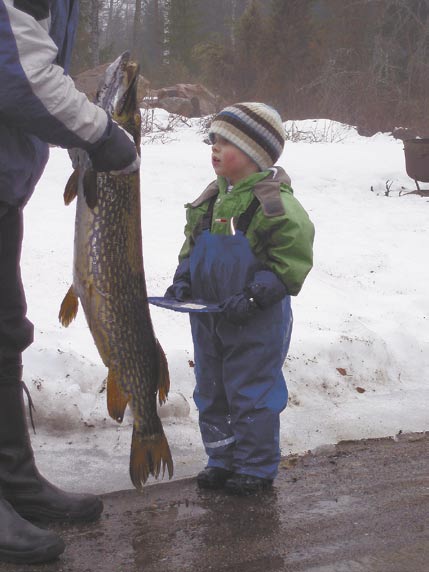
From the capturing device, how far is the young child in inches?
145

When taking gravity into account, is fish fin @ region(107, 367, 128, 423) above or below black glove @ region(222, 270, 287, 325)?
below

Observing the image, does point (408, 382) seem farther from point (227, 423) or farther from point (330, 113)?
point (330, 113)

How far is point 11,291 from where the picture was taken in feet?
10.6

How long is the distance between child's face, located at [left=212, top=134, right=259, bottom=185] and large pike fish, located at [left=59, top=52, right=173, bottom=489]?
679mm

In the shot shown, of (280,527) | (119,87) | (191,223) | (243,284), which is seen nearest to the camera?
(119,87)

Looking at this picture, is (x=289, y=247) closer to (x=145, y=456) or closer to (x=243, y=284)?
(x=243, y=284)

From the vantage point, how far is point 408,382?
18.5 feet

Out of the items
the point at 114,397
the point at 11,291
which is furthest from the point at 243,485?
the point at 11,291

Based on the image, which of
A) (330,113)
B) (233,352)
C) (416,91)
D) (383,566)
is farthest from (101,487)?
(416,91)

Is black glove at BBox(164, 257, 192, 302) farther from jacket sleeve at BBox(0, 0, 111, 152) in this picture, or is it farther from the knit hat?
jacket sleeve at BBox(0, 0, 111, 152)

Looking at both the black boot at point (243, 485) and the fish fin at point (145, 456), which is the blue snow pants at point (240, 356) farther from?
the fish fin at point (145, 456)

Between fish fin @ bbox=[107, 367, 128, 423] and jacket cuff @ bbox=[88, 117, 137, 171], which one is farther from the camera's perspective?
fish fin @ bbox=[107, 367, 128, 423]

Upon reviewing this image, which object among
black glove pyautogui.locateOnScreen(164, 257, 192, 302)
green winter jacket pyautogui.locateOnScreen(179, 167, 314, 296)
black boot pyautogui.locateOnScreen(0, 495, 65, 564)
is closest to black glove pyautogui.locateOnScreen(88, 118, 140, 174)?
green winter jacket pyautogui.locateOnScreen(179, 167, 314, 296)

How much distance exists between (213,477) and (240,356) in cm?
59
